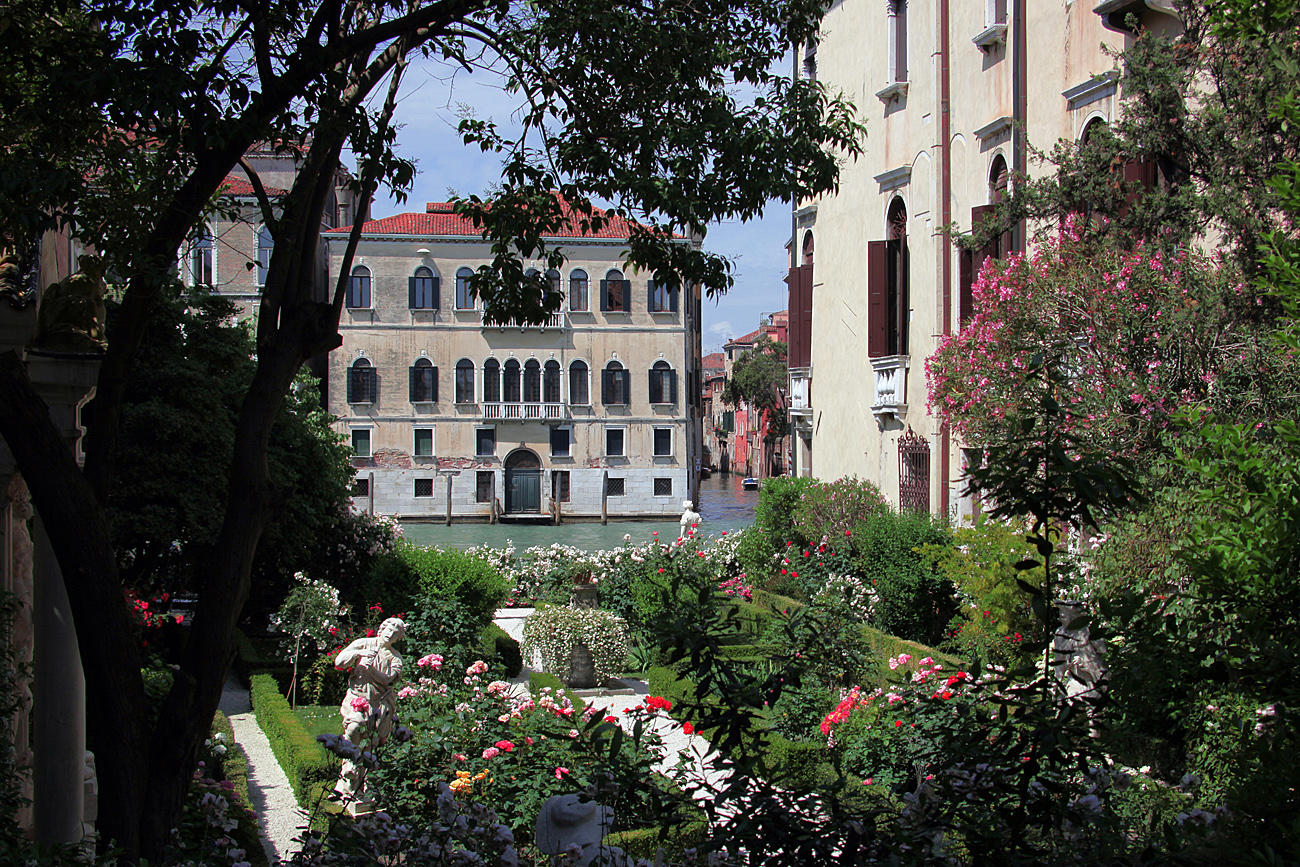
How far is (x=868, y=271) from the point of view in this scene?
1478cm

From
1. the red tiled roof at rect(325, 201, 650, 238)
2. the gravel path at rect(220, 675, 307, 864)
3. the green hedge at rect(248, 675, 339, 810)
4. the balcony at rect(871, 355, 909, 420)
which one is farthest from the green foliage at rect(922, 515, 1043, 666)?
the red tiled roof at rect(325, 201, 650, 238)

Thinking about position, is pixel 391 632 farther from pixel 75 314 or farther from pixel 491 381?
pixel 491 381

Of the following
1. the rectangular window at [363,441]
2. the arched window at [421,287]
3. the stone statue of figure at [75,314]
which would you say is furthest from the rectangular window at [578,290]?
the stone statue of figure at [75,314]

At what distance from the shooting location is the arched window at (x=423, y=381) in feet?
129

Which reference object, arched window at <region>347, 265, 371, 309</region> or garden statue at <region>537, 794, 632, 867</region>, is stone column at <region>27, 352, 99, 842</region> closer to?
garden statue at <region>537, 794, 632, 867</region>

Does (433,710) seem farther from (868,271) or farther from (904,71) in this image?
(904,71)

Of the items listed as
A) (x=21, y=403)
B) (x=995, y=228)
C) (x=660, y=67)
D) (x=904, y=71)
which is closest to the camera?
(x=21, y=403)

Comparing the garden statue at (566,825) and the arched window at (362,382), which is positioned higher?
the arched window at (362,382)

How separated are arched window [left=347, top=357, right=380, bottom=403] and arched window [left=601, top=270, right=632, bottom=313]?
9132mm

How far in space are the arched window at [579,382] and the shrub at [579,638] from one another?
2870cm

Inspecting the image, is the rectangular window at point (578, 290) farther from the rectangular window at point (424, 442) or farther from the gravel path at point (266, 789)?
the gravel path at point (266, 789)

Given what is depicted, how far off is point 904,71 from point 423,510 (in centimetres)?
2943

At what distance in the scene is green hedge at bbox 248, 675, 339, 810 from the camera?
7598mm

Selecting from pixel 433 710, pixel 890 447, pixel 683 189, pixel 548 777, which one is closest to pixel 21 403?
pixel 683 189
